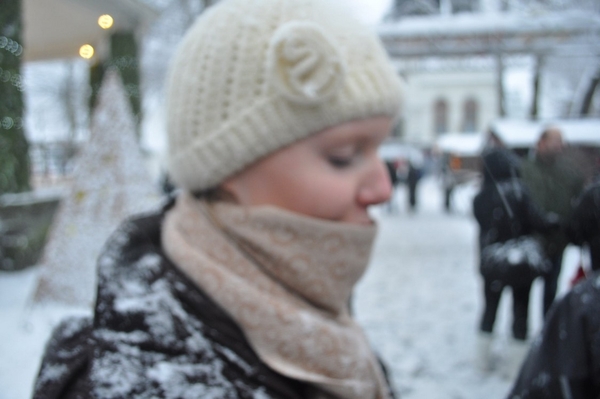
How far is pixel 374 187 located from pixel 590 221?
281 cm

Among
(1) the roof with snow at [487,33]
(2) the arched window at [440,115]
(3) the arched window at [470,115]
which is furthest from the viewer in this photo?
(2) the arched window at [440,115]

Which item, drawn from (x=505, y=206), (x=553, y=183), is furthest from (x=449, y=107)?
(x=505, y=206)

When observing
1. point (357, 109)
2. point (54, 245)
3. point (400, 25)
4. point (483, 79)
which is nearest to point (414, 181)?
point (400, 25)

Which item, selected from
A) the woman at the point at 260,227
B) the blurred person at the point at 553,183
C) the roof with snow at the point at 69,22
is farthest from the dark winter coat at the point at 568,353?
the roof with snow at the point at 69,22

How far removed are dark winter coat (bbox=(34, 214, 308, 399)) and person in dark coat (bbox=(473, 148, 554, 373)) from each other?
3.42 metres

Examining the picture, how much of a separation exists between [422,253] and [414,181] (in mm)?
6545

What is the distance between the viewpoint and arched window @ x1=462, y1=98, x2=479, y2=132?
45094mm

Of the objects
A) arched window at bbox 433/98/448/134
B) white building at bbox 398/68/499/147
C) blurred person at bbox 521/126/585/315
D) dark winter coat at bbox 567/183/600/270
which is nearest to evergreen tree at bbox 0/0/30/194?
dark winter coat at bbox 567/183/600/270

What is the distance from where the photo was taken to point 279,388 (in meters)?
0.78

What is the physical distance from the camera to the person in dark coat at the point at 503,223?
12.4 feet

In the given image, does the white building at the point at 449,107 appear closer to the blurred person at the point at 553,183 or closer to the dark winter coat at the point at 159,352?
the blurred person at the point at 553,183

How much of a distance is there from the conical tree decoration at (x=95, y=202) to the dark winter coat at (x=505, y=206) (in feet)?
8.93

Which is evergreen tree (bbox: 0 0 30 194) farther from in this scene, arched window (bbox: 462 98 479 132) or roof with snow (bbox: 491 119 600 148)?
arched window (bbox: 462 98 479 132)

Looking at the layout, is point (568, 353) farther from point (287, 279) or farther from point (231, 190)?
point (231, 190)
